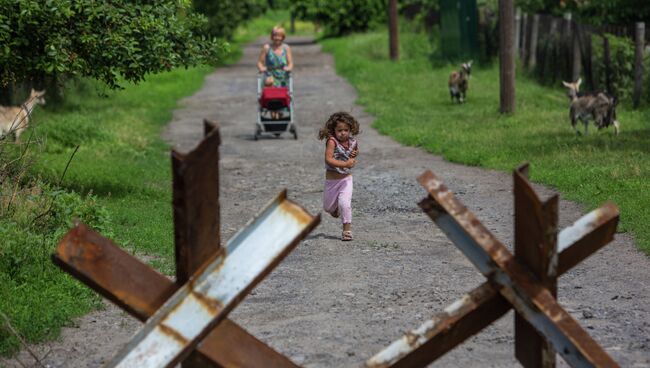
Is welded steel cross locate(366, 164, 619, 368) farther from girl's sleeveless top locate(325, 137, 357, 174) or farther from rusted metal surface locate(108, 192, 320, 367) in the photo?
girl's sleeveless top locate(325, 137, 357, 174)

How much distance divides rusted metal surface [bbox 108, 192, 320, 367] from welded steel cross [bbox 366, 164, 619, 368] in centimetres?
49

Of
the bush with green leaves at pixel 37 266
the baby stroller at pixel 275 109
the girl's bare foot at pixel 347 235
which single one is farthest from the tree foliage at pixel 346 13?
the bush with green leaves at pixel 37 266

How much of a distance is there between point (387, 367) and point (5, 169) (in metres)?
7.02

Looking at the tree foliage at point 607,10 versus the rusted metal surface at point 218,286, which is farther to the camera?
the tree foliage at point 607,10

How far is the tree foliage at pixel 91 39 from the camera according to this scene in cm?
1268

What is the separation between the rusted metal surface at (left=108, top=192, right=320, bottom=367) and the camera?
394 cm

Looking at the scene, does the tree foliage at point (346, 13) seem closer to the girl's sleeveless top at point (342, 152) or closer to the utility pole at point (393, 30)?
the utility pole at point (393, 30)

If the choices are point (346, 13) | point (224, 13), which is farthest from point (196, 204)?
point (346, 13)

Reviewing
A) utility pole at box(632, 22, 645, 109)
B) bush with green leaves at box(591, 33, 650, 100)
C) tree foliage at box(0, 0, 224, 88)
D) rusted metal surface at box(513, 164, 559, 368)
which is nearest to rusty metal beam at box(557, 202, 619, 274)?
rusted metal surface at box(513, 164, 559, 368)

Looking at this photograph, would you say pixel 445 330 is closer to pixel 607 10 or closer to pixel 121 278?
pixel 121 278

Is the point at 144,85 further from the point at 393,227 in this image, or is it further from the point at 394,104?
the point at 393,227

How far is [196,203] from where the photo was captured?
398 centimetres

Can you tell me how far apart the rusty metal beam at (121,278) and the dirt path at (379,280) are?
8.94ft

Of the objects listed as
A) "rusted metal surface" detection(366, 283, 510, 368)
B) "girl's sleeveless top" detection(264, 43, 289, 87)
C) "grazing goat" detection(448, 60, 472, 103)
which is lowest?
"grazing goat" detection(448, 60, 472, 103)
